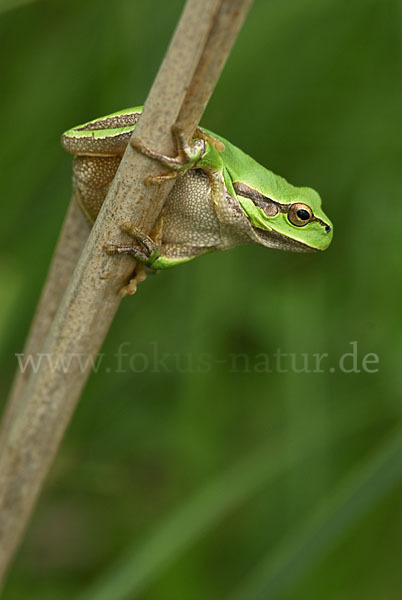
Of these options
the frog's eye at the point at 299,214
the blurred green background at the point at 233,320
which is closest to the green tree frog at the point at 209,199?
the frog's eye at the point at 299,214

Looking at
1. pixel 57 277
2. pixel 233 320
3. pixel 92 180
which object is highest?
pixel 92 180

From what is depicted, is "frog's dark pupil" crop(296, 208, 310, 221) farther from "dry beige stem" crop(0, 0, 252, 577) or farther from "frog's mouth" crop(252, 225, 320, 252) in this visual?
"dry beige stem" crop(0, 0, 252, 577)

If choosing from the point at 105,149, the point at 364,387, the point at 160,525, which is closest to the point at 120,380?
the point at 160,525

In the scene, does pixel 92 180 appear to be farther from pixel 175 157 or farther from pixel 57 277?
pixel 175 157

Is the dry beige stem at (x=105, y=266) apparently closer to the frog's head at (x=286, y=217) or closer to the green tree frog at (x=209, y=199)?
the green tree frog at (x=209, y=199)

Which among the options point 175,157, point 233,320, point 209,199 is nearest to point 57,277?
point 209,199

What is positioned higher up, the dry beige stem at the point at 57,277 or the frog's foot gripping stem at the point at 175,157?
the frog's foot gripping stem at the point at 175,157

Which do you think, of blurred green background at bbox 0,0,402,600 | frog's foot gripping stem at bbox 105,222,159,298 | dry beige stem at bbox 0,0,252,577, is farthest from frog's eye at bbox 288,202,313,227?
blurred green background at bbox 0,0,402,600
